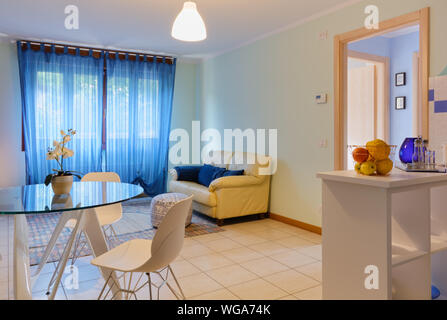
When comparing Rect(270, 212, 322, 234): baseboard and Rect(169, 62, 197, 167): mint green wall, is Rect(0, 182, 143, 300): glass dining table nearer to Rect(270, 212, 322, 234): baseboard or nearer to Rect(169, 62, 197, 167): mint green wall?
Rect(270, 212, 322, 234): baseboard

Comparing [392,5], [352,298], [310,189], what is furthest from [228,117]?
[352,298]

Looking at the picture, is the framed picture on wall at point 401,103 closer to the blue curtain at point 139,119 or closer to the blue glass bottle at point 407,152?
the blue glass bottle at point 407,152

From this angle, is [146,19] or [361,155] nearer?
[361,155]

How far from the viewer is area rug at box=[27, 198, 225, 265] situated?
354 cm

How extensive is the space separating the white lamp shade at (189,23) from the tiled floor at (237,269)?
205cm

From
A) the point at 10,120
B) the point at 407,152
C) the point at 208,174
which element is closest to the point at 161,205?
the point at 208,174

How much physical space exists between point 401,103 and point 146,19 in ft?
12.2

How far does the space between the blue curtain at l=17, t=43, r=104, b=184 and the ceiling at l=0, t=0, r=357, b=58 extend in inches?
13.1

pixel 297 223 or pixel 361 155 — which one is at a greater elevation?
pixel 361 155

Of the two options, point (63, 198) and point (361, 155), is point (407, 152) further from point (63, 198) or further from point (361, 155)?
point (63, 198)

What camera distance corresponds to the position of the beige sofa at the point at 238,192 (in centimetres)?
451

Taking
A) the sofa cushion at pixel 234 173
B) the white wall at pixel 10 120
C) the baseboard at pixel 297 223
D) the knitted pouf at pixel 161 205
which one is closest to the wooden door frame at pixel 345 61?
the baseboard at pixel 297 223

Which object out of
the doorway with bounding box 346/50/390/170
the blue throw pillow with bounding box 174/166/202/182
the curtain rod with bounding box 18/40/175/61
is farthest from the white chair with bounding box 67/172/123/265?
the doorway with bounding box 346/50/390/170

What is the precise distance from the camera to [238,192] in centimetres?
459
